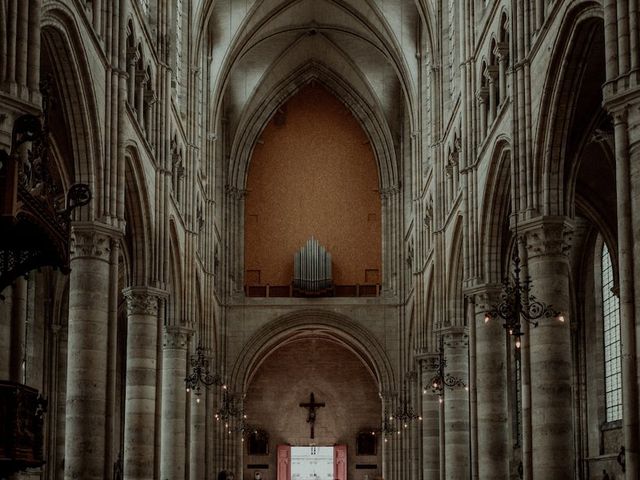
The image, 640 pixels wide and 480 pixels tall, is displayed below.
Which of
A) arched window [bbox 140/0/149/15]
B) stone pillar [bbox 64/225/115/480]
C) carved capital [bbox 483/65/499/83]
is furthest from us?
arched window [bbox 140/0/149/15]

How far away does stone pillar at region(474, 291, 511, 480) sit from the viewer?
94.0ft

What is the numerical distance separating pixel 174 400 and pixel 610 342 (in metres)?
15.0

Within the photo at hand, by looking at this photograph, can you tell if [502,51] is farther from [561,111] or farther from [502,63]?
[561,111]

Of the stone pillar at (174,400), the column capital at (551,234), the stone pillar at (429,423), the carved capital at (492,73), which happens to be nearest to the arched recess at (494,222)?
the carved capital at (492,73)

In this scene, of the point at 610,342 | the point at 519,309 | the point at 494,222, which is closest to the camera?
the point at 519,309

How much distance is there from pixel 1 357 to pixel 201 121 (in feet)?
99.3

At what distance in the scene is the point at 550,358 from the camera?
2242 centimetres

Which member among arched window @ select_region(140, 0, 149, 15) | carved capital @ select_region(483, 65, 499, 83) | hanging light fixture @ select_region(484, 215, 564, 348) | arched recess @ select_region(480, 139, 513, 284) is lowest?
hanging light fixture @ select_region(484, 215, 564, 348)

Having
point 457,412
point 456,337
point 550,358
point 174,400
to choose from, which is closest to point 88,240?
point 550,358

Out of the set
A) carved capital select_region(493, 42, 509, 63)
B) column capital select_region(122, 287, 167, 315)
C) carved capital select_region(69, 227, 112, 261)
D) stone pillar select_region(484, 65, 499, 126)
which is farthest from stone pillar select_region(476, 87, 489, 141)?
carved capital select_region(69, 227, 112, 261)

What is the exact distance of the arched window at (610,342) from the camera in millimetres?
37562

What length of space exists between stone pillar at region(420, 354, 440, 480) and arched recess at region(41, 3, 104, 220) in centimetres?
2231

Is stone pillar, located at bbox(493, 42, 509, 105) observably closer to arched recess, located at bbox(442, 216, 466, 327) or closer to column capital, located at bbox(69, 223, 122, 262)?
arched recess, located at bbox(442, 216, 466, 327)

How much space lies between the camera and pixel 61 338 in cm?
4088
